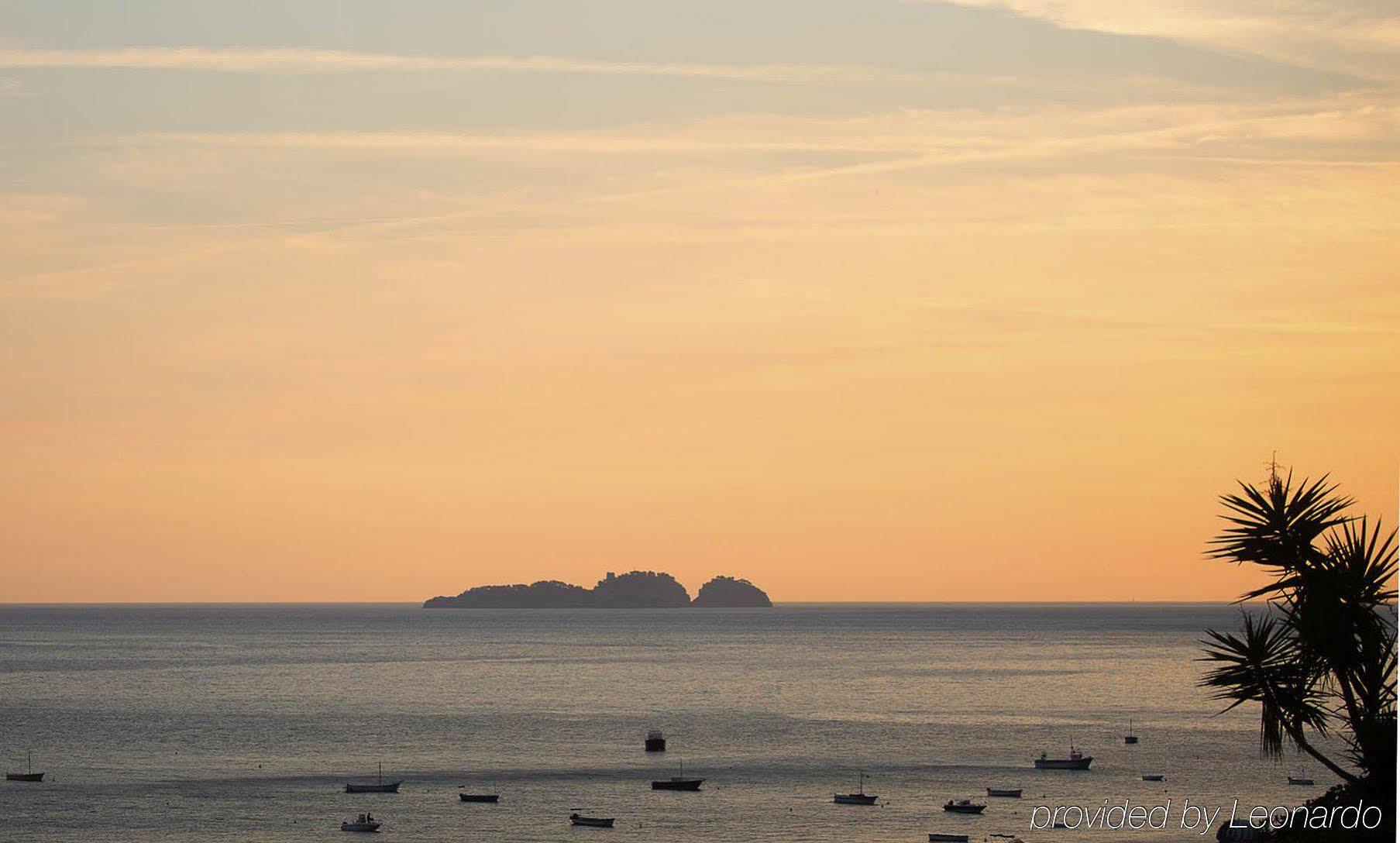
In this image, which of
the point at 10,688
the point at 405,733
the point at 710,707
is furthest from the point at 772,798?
the point at 10,688

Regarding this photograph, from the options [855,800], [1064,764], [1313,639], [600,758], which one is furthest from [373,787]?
[1313,639]

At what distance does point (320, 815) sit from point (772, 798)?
97.5 ft

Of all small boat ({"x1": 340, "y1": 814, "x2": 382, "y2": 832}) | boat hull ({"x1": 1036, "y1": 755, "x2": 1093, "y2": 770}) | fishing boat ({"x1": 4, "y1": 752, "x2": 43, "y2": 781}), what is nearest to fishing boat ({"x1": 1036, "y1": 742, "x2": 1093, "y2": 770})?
boat hull ({"x1": 1036, "y1": 755, "x2": 1093, "y2": 770})

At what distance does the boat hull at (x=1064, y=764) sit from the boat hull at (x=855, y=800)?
2242 cm

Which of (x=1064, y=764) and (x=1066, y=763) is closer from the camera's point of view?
(x=1066, y=763)

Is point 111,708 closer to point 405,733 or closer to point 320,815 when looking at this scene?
point 405,733

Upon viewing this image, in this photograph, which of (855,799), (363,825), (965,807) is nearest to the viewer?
(363,825)

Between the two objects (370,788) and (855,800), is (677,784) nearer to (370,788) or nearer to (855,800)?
(855,800)

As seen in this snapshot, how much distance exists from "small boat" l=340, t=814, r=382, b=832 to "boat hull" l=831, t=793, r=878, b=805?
1173 inches

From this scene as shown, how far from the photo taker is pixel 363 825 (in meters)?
88.9

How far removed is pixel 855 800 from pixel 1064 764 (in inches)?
966

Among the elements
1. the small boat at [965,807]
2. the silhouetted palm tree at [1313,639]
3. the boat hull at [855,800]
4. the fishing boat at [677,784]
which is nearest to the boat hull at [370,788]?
the fishing boat at [677,784]

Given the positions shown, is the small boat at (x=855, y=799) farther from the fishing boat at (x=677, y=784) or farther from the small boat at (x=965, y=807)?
the fishing boat at (x=677, y=784)

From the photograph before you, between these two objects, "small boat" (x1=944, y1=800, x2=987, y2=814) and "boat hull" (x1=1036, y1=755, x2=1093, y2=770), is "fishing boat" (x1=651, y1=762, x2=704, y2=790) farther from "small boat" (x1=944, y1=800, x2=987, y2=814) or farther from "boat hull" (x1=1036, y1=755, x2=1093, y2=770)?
"boat hull" (x1=1036, y1=755, x2=1093, y2=770)
